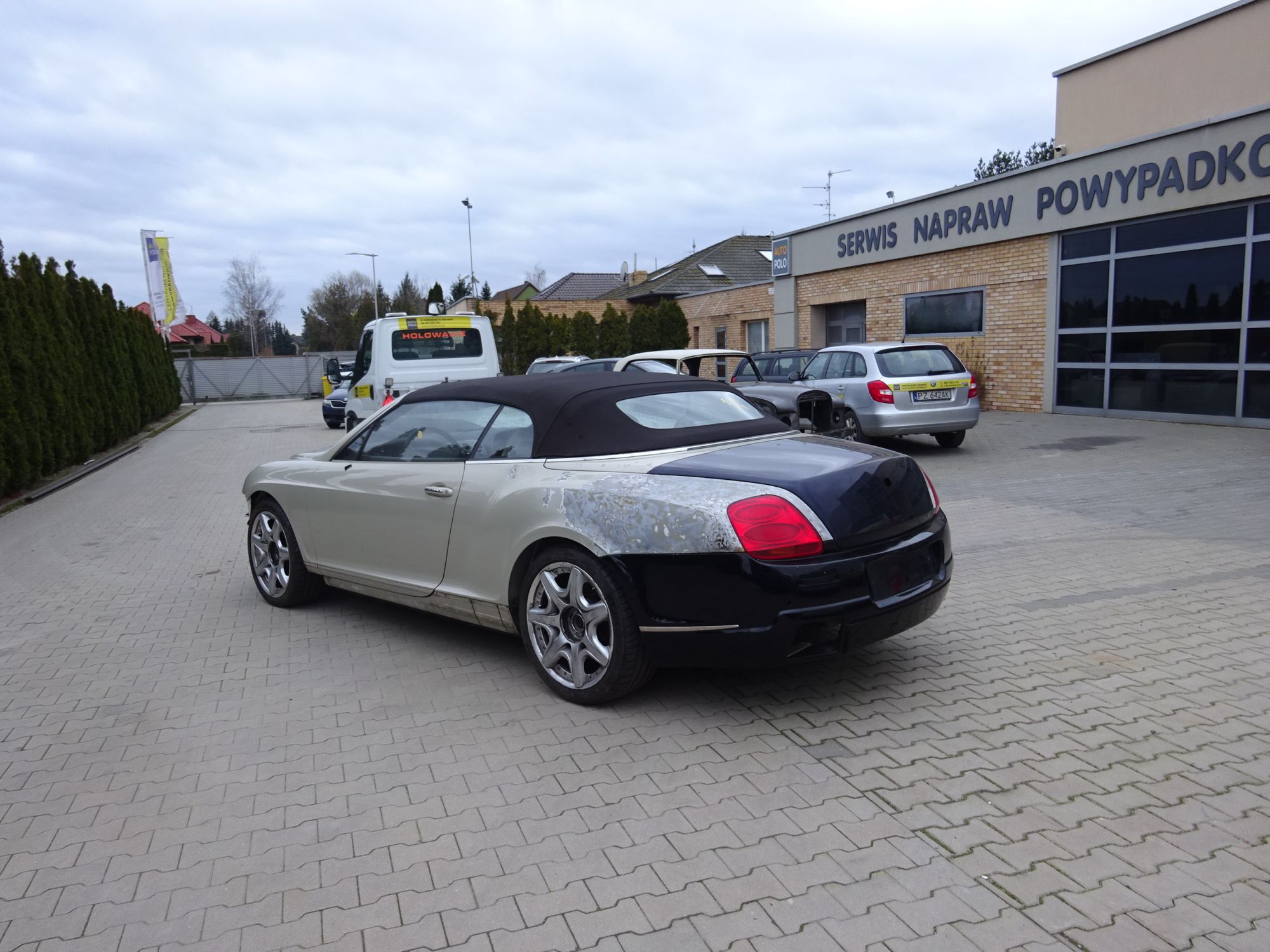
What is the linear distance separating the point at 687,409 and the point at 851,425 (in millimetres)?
8361

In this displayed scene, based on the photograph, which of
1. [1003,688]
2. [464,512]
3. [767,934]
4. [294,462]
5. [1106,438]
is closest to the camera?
[767,934]

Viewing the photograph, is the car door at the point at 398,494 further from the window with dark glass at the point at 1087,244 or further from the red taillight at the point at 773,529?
the window with dark glass at the point at 1087,244

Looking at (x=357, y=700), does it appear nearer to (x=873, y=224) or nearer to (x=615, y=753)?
(x=615, y=753)

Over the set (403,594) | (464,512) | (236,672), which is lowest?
(236,672)

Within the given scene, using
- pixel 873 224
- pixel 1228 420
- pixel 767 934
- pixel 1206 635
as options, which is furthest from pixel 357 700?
pixel 873 224

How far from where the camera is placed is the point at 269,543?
20.1ft

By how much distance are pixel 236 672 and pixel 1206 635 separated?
16.8 feet

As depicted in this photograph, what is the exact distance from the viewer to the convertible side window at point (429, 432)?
4875 mm

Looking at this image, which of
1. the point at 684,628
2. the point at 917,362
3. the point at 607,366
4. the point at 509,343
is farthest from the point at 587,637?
the point at 509,343

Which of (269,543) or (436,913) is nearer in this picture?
(436,913)

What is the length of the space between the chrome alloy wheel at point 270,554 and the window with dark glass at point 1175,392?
46.1 ft

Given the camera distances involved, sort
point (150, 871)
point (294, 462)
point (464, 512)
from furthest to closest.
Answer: point (294, 462) < point (464, 512) < point (150, 871)

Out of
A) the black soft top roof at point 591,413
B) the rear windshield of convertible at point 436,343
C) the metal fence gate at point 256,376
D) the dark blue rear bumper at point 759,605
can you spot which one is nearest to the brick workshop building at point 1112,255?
the rear windshield of convertible at point 436,343

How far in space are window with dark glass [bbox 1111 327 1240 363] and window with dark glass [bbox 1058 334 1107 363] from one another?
283mm
